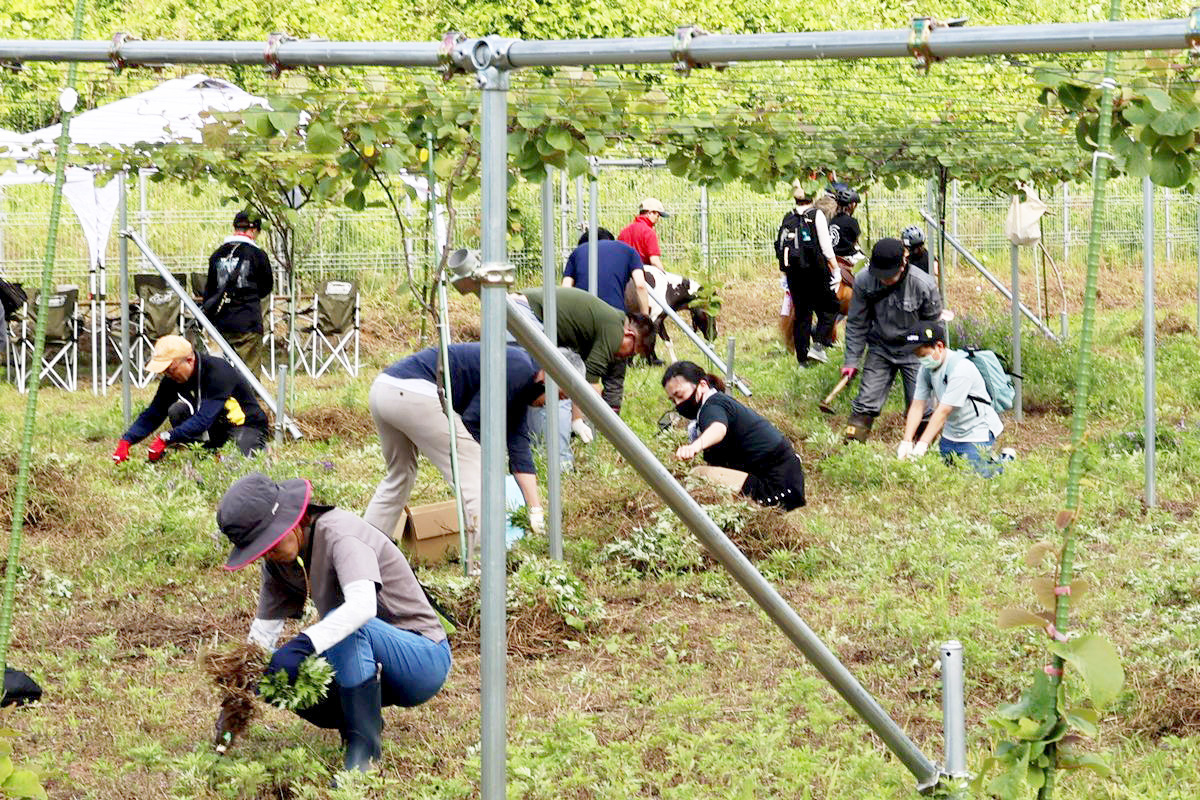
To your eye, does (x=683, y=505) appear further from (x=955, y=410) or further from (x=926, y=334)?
(x=926, y=334)

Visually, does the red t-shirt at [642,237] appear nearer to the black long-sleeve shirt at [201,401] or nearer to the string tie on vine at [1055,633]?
the black long-sleeve shirt at [201,401]

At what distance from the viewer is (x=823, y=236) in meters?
12.3

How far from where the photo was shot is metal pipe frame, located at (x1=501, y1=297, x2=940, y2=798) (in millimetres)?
3193

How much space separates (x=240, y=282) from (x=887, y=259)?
4872mm

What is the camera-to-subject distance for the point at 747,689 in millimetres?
5277

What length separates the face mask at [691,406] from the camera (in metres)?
7.89

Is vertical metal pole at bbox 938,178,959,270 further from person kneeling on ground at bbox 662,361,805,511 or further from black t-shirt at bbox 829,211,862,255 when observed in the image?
person kneeling on ground at bbox 662,361,805,511

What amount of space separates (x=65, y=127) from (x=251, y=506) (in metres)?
1.44

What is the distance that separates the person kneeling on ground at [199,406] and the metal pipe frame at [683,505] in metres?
6.27

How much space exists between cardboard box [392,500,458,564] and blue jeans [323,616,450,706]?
2289 mm

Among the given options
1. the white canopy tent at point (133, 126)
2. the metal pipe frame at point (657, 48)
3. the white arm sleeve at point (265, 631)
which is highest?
the metal pipe frame at point (657, 48)

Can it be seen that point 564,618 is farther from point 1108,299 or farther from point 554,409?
point 1108,299

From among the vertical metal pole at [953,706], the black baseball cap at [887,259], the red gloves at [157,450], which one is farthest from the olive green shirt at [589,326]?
the vertical metal pole at [953,706]

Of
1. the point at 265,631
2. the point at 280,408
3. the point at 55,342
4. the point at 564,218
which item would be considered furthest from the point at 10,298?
the point at 265,631
